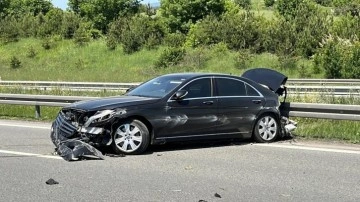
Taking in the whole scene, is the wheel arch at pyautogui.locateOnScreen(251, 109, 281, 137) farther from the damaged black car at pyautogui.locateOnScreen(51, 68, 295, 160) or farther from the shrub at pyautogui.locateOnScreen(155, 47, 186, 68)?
the shrub at pyautogui.locateOnScreen(155, 47, 186, 68)

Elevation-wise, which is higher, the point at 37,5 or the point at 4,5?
the point at 37,5

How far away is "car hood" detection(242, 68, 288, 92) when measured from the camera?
11.6 meters

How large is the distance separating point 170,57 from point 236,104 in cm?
3206

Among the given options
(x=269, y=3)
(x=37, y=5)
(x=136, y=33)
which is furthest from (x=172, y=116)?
(x=269, y=3)

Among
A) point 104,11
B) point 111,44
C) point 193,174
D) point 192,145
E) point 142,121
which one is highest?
point 104,11

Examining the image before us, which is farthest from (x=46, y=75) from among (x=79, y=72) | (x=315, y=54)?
(x=315, y=54)

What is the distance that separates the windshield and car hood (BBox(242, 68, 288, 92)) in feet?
7.27

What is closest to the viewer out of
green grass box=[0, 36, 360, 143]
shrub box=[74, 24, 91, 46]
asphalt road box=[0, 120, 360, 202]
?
asphalt road box=[0, 120, 360, 202]

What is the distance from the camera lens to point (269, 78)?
1180cm

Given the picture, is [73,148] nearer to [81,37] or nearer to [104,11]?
[81,37]

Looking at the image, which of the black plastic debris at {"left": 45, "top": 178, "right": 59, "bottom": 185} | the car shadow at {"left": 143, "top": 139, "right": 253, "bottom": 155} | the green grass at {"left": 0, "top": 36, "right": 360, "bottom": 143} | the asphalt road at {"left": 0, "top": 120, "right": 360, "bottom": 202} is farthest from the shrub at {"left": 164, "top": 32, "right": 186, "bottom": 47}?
the black plastic debris at {"left": 45, "top": 178, "right": 59, "bottom": 185}

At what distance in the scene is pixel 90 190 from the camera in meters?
6.86

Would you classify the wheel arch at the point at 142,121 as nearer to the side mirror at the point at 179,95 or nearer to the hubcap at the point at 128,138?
the hubcap at the point at 128,138

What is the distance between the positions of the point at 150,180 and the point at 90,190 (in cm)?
97
